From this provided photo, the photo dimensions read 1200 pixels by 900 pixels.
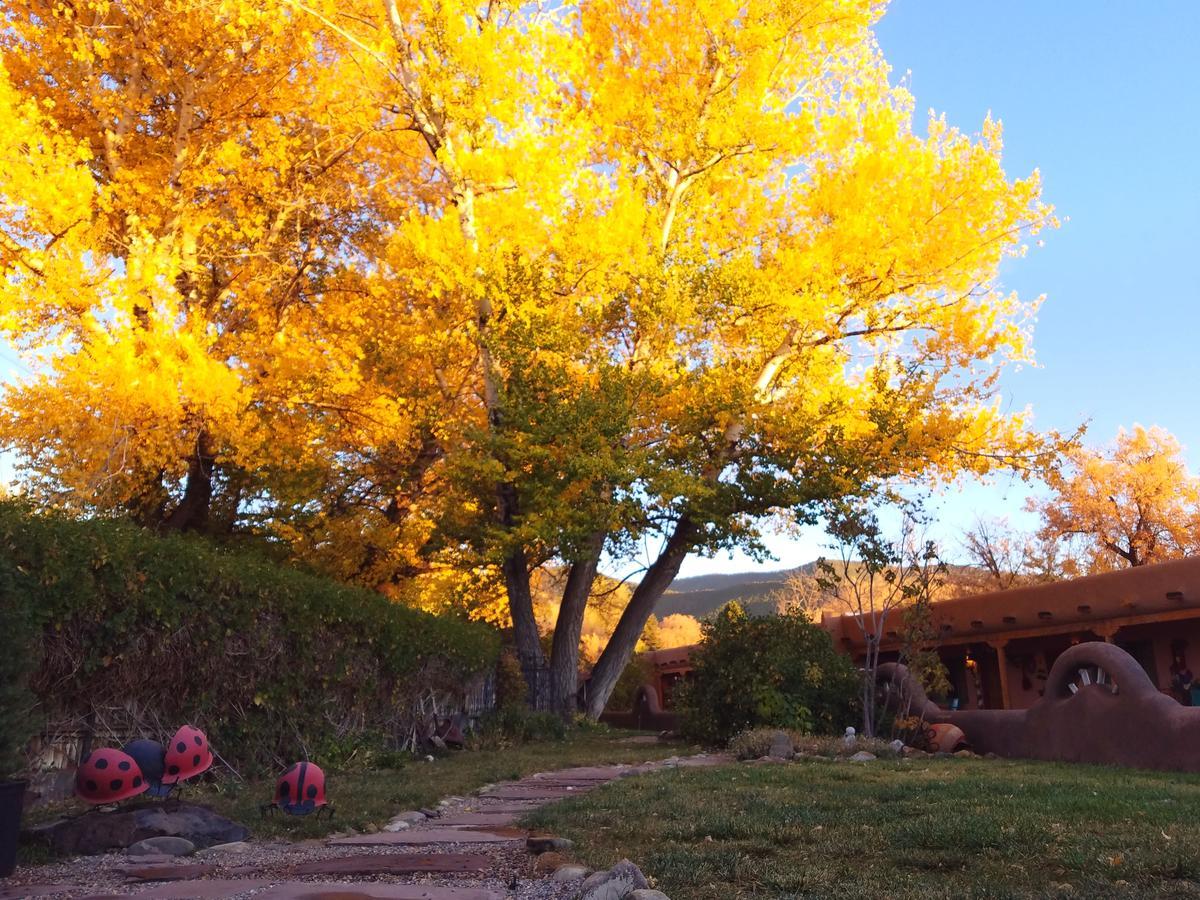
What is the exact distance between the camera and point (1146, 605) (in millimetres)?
14078

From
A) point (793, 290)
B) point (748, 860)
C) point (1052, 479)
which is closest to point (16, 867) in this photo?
point (748, 860)

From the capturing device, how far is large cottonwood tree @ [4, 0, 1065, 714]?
13.8 meters

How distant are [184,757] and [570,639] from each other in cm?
1117

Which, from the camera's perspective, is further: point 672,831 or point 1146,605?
point 1146,605

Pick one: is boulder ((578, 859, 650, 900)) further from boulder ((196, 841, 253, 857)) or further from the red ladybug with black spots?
the red ladybug with black spots

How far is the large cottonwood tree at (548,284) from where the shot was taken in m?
13.8

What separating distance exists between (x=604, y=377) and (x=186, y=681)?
7877mm

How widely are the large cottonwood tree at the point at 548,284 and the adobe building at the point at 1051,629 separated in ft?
8.90

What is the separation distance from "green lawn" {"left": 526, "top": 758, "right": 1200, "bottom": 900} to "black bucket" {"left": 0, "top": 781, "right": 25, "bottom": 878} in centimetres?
262

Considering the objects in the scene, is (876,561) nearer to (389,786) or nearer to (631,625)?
(631,625)

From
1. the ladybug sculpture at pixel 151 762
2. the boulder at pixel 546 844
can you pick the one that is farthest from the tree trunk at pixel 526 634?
the boulder at pixel 546 844

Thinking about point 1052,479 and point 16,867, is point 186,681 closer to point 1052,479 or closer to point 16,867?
point 16,867

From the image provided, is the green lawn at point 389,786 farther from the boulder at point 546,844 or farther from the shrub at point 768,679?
the boulder at point 546,844

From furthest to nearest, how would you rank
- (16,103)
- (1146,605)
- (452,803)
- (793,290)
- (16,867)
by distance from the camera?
(793,290) < (1146,605) < (16,103) < (452,803) < (16,867)
